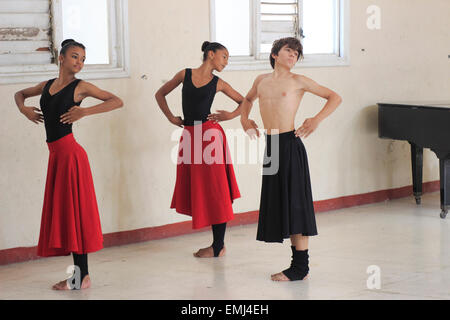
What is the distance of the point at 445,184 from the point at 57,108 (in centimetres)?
355

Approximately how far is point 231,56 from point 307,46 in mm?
959

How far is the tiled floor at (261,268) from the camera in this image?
4.37 m

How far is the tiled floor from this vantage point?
4.37 m

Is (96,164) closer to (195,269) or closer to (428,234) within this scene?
(195,269)

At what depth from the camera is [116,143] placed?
5.70 m

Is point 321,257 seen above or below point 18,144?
below

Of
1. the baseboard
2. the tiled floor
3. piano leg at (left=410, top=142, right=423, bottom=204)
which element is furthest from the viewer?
piano leg at (left=410, top=142, right=423, bottom=204)

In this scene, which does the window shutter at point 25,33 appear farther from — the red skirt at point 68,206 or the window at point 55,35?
Answer: the red skirt at point 68,206

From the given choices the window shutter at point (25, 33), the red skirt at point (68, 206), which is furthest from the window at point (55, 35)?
the red skirt at point (68, 206)

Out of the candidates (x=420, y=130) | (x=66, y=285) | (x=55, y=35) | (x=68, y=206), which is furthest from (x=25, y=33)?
(x=420, y=130)

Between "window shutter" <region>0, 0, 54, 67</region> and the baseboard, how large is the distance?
1271mm

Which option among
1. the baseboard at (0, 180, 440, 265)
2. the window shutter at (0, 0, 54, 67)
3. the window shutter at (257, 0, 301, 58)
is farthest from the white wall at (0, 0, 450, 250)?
the window shutter at (257, 0, 301, 58)

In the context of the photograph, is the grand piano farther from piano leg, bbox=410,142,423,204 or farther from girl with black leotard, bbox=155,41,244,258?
girl with black leotard, bbox=155,41,244,258

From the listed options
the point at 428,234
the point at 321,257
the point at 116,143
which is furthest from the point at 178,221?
the point at 428,234
